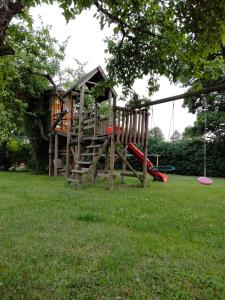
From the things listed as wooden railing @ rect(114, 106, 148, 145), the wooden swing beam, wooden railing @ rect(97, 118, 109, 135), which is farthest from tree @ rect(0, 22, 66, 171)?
the wooden swing beam

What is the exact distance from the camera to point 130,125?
10.4 metres

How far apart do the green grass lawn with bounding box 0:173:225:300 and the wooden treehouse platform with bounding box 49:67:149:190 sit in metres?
3.28

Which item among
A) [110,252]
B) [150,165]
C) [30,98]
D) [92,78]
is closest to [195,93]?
[110,252]

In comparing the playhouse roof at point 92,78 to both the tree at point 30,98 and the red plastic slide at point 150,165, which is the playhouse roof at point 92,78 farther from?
the red plastic slide at point 150,165

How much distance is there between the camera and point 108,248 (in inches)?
152

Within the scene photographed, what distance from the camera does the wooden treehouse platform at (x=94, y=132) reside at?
10.2m

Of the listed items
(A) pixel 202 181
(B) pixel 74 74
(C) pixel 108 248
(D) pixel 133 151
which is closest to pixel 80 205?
(C) pixel 108 248

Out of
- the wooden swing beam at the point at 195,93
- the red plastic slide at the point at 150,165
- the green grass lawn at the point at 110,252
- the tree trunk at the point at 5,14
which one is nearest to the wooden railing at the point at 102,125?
the red plastic slide at the point at 150,165

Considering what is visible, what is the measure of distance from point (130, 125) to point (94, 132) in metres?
1.72

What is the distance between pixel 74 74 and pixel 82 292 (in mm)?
19213

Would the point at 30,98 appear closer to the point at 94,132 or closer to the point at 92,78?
the point at 92,78

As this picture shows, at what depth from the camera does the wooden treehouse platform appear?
10.2m

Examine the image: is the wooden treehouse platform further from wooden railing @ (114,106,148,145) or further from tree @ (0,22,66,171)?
tree @ (0,22,66,171)

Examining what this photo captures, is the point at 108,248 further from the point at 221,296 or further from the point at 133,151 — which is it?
the point at 133,151
